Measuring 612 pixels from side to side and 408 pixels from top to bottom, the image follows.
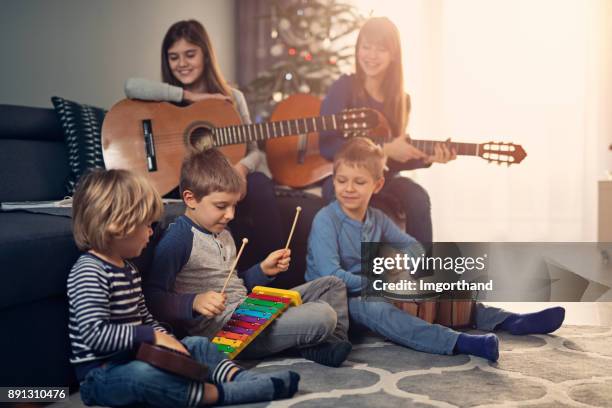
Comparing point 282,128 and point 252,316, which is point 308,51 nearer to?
point 282,128

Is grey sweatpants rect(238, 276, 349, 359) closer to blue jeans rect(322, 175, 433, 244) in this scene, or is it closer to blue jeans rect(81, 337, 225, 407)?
blue jeans rect(81, 337, 225, 407)

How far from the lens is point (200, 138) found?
219cm

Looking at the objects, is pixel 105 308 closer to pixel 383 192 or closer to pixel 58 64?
pixel 383 192

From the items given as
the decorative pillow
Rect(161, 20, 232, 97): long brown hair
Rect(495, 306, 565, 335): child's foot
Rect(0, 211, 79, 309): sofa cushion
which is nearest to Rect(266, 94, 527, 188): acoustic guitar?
Rect(161, 20, 232, 97): long brown hair

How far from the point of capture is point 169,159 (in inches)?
84.0

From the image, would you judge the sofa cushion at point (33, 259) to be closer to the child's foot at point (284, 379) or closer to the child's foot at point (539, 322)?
the child's foot at point (284, 379)

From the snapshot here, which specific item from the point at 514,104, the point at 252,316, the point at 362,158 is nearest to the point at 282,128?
the point at 362,158

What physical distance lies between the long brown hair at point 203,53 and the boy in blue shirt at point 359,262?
0.55m

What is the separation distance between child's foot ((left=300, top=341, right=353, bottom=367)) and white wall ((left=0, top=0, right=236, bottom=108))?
1.55 meters

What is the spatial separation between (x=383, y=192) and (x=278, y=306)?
89 cm

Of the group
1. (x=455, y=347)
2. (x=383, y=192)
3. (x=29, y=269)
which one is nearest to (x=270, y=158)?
(x=383, y=192)

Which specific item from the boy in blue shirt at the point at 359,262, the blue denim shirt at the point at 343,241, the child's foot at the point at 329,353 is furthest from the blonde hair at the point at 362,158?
the child's foot at the point at 329,353

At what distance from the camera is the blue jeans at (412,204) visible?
2318 mm

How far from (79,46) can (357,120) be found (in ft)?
4.08
